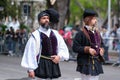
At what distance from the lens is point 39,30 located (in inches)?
314

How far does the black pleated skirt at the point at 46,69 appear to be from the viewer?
779 cm

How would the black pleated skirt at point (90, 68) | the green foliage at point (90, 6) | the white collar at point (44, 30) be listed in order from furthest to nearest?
1. the green foliage at point (90, 6)
2. the black pleated skirt at point (90, 68)
3. the white collar at point (44, 30)

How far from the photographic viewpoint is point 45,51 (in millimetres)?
7934

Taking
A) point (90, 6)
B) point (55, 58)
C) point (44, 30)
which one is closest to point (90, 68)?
point (55, 58)

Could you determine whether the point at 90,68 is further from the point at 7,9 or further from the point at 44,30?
the point at 7,9

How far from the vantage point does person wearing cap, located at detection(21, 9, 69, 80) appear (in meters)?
7.80

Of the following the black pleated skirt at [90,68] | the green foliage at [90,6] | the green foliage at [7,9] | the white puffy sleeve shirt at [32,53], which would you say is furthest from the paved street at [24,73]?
the green foliage at [90,6]

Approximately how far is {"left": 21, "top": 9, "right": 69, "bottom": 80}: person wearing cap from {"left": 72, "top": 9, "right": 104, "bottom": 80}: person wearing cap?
0.48 meters

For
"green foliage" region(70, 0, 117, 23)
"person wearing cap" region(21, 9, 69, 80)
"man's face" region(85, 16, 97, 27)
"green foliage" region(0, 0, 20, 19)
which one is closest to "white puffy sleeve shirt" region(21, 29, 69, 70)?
"person wearing cap" region(21, 9, 69, 80)

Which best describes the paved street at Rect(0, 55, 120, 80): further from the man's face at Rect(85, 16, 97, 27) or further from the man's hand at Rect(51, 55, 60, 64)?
the man's hand at Rect(51, 55, 60, 64)

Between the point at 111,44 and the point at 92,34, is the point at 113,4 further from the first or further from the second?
the point at 92,34

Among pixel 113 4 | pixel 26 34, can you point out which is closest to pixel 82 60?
pixel 26 34

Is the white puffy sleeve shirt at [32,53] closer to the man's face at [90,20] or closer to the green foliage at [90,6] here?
the man's face at [90,20]

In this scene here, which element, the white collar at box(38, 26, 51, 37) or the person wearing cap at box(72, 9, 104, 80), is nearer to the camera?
the white collar at box(38, 26, 51, 37)
